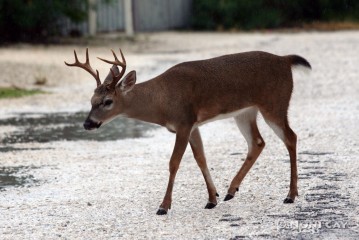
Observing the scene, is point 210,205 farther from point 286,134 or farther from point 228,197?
point 286,134

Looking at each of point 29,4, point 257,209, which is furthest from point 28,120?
point 29,4

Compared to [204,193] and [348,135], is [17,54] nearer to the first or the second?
[348,135]

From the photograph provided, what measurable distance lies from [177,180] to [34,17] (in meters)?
17.1

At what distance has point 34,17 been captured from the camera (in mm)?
26391

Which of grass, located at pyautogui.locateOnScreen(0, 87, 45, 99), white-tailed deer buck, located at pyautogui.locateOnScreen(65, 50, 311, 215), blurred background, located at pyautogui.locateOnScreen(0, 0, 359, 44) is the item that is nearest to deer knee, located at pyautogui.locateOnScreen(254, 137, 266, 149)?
white-tailed deer buck, located at pyautogui.locateOnScreen(65, 50, 311, 215)

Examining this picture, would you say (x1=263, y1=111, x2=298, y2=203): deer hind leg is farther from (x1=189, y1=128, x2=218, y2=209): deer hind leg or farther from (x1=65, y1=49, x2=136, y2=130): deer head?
(x1=65, y1=49, x2=136, y2=130): deer head

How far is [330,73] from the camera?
19.8 meters

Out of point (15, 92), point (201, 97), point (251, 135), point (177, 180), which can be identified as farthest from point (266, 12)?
point (201, 97)

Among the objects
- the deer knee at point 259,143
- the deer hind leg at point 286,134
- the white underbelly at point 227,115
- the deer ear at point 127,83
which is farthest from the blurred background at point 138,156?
the deer ear at point 127,83

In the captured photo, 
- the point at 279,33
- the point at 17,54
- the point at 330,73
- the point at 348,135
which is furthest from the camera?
the point at 279,33

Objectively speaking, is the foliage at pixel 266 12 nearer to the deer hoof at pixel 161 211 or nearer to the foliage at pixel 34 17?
the foliage at pixel 34 17

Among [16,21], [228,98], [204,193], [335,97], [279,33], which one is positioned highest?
[228,98]

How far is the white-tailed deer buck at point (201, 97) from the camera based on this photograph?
8539 millimetres

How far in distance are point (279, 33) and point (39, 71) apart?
46.0 ft
